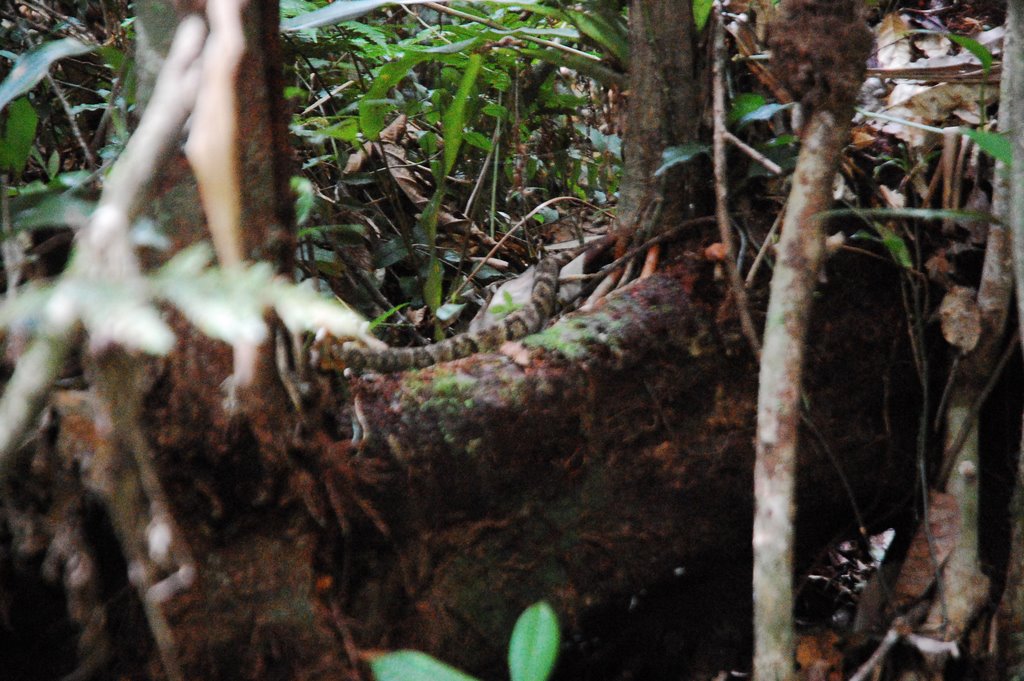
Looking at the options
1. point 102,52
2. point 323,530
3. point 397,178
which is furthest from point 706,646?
point 397,178

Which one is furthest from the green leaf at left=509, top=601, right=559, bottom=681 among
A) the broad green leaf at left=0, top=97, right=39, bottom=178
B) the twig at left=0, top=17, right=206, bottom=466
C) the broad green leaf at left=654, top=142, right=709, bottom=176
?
the broad green leaf at left=0, top=97, right=39, bottom=178

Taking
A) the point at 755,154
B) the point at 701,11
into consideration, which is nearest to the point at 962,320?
the point at 755,154

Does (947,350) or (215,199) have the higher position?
(215,199)

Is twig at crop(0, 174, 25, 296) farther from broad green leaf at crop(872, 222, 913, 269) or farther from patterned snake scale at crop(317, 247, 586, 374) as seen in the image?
broad green leaf at crop(872, 222, 913, 269)

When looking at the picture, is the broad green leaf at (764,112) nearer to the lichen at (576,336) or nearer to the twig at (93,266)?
the lichen at (576,336)

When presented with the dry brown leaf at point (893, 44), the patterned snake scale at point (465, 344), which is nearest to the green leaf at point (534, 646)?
the patterned snake scale at point (465, 344)

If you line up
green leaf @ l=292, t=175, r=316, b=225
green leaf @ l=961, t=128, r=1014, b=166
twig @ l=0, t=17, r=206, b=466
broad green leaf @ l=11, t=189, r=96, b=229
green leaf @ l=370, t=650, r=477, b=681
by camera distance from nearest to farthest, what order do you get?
twig @ l=0, t=17, r=206, b=466 < broad green leaf @ l=11, t=189, r=96, b=229 < green leaf @ l=370, t=650, r=477, b=681 < green leaf @ l=292, t=175, r=316, b=225 < green leaf @ l=961, t=128, r=1014, b=166

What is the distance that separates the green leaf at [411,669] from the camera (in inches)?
44.1

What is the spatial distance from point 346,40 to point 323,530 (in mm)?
2095

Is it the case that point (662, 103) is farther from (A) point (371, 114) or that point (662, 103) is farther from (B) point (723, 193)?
(A) point (371, 114)

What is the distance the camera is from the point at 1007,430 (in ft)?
6.32

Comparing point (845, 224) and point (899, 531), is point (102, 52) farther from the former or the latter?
point (899, 531)

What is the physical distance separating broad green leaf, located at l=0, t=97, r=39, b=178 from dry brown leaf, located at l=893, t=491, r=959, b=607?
Result: 209 cm

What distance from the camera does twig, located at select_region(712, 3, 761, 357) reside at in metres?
1.71
